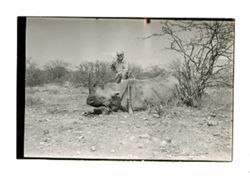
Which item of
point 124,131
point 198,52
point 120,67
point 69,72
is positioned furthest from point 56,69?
point 198,52

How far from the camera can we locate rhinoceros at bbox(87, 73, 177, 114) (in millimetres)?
1622

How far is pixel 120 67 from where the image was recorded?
1.62 meters

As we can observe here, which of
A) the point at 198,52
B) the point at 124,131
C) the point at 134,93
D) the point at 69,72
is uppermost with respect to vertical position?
the point at 198,52

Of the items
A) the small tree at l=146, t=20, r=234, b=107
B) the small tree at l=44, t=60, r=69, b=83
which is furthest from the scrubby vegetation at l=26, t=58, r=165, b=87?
the small tree at l=146, t=20, r=234, b=107

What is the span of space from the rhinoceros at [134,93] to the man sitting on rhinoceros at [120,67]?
3cm

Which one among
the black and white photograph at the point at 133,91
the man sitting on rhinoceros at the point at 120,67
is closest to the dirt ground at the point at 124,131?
the black and white photograph at the point at 133,91

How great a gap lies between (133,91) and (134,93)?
12mm

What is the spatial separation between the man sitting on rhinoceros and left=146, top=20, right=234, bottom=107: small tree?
9.6 inches

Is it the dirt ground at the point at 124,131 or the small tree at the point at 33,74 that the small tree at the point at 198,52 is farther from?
the small tree at the point at 33,74

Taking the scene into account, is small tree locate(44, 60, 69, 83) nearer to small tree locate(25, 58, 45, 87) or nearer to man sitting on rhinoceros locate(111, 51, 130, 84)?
small tree locate(25, 58, 45, 87)

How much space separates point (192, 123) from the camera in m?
1.62

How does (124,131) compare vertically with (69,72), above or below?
below

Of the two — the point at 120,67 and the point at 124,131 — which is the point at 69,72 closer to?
the point at 120,67
